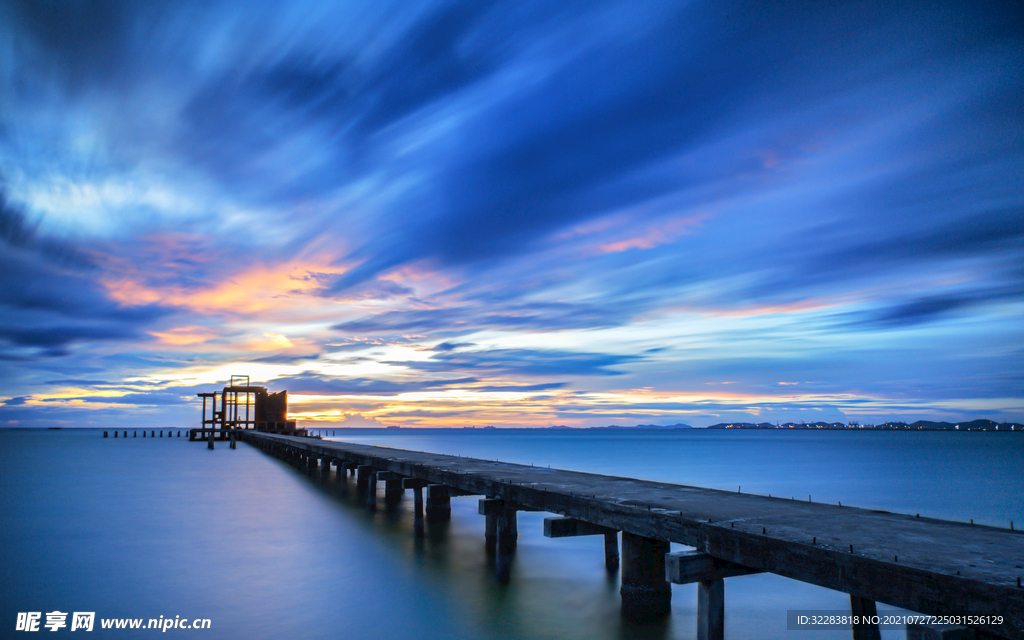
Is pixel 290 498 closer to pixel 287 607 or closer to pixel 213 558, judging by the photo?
pixel 213 558

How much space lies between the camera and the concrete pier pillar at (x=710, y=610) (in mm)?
6641

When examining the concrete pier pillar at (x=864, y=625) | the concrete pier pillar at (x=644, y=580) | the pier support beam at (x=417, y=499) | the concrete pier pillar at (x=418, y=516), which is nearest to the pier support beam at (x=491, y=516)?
the pier support beam at (x=417, y=499)

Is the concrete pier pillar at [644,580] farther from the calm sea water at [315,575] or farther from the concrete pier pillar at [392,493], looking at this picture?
the concrete pier pillar at [392,493]

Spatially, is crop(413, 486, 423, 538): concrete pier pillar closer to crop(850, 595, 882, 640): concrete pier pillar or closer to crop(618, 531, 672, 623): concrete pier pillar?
crop(618, 531, 672, 623): concrete pier pillar

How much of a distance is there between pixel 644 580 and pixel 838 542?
345 cm

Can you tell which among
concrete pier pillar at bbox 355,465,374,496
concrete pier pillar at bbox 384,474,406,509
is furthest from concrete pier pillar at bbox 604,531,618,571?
concrete pier pillar at bbox 355,465,374,496

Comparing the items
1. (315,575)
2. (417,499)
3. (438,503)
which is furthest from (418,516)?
(315,575)

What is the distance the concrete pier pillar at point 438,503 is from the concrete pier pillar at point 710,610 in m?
8.78

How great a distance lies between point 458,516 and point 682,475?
28.9 m

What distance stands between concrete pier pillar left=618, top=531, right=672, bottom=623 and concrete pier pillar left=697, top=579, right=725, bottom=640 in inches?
65.2

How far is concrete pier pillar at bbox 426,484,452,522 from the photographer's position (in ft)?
48.6

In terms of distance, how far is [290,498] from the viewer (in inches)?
998

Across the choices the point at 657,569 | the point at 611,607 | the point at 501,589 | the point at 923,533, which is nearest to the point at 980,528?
the point at 923,533

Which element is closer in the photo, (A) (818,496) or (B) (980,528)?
(B) (980,528)
